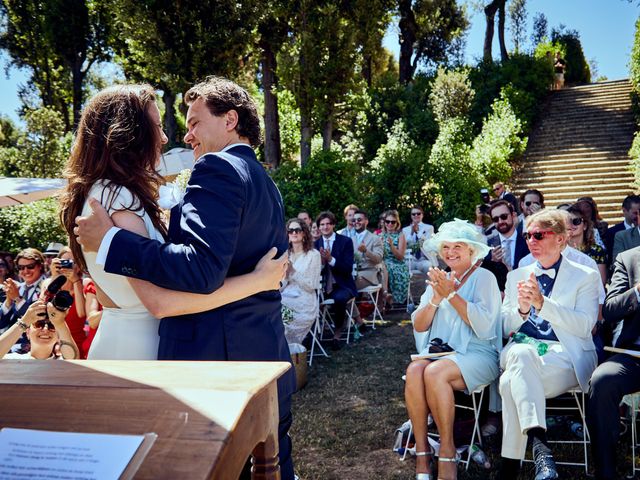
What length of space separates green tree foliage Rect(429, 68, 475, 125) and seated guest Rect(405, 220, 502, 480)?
16.9 meters

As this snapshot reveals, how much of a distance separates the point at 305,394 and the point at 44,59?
27220mm

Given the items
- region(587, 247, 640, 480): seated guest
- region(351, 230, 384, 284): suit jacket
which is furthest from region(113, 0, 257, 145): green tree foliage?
region(587, 247, 640, 480): seated guest

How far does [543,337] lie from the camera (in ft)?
13.4

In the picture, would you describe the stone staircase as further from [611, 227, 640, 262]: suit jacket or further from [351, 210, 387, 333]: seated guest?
[611, 227, 640, 262]: suit jacket

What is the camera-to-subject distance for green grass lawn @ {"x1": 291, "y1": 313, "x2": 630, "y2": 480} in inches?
159

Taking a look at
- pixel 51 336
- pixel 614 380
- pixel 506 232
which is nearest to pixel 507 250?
pixel 506 232

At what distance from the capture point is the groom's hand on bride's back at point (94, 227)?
184cm

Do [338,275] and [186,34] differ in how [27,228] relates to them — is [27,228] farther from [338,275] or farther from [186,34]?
[338,275]

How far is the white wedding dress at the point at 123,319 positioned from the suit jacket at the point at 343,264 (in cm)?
628

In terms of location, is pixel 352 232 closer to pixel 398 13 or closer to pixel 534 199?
pixel 534 199

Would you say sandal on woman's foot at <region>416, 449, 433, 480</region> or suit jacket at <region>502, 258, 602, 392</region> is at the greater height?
suit jacket at <region>502, 258, 602, 392</region>

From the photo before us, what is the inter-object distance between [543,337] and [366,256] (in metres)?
5.38

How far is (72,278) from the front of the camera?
5141 mm

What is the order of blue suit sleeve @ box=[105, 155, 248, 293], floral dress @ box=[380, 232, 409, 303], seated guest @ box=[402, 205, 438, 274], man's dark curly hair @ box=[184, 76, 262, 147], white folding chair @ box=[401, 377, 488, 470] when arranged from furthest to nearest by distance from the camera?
seated guest @ box=[402, 205, 438, 274]
floral dress @ box=[380, 232, 409, 303]
white folding chair @ box=[401, 377, 488, 470]
man's dark curly hair @ box=[184, 76, 262, 147]
blue suit sleeve @ box=[105, 155, 248, 293]
